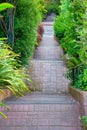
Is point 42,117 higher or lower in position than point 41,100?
higher

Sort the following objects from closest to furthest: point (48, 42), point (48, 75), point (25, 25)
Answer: point (25, 25) → point (48, 75) → point (48, 42)

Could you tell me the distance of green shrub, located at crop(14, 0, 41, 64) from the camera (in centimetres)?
1020

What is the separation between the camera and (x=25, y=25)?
33.5ft

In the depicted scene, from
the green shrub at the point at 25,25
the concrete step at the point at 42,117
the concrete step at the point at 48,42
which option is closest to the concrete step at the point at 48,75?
the green shrub at the point at 25,25

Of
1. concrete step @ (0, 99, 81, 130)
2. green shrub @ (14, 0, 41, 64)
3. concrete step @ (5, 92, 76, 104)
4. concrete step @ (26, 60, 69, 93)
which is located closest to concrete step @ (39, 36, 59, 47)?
concrete step @ (26, 60, 69, 93)

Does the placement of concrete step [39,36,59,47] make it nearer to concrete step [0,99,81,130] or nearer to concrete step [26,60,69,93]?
concrete step [26,60,69,93]

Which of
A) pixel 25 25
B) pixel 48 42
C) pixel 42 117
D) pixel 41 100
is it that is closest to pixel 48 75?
pixel 25 25

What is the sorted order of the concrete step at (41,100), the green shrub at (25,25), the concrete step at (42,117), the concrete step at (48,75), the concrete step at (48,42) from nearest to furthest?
the concrete step at (42,117) < the concrete step at (41,100) < the green shrub at (25,25) < the concrete step at (48,75) < the concrete step at (48,42)

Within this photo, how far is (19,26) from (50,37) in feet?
34.5

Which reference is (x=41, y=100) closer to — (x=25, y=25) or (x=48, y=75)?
(x=25, y=25)

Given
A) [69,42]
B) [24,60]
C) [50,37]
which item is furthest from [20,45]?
[50,37]

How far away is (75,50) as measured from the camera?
399 inches

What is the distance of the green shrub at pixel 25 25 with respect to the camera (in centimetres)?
1020

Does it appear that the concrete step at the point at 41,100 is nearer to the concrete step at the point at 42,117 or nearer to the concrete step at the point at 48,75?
the concrete step at the point at 42,117
